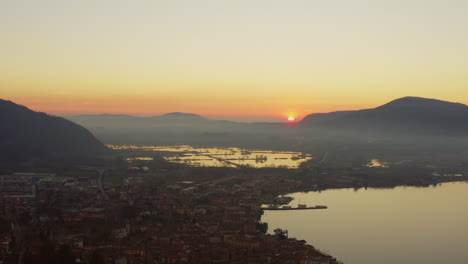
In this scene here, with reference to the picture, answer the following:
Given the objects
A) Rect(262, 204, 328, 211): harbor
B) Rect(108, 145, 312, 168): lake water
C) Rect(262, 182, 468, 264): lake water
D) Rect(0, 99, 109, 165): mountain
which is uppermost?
Rect(0, 99, 109, 165): mountain

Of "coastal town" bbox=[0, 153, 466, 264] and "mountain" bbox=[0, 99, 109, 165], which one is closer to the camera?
"coastal town" bbox=[0, 153, 466, 264]

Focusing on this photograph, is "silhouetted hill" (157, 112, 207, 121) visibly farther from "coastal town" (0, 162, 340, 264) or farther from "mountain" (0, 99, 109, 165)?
"coastal town" (0, 162, 340, 264)

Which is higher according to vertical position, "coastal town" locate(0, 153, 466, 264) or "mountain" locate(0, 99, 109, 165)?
"mountain" locate(0, 99, 109, 165)

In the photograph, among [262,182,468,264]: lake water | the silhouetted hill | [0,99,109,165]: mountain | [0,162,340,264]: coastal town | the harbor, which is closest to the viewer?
[0,162,340,264]: coastal town

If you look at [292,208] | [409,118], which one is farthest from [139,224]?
[409,118]

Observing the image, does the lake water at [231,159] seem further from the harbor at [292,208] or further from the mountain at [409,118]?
the mountain at [409,118]

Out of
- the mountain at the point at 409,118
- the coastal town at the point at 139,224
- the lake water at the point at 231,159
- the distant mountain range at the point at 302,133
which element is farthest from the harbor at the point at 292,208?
the mountain at the point at 409,118

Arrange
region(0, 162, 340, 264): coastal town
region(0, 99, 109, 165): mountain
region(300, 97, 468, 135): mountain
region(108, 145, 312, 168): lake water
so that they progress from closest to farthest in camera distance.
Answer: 1. region(0, 162, 340, 264): coastal town
2. region(0, 99, 109, 165): mountain
3. region(108, 145, 312, 168): lake water
4. region(300, 97, 468, 135): mountain

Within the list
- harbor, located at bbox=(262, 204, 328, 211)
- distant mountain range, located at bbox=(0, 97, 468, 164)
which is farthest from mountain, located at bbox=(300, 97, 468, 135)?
harbor, located at bbox=(262, 204, 328, 211)
